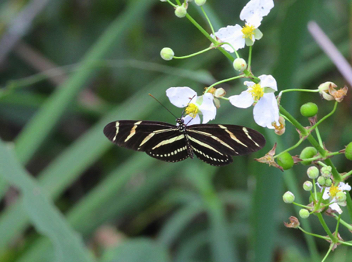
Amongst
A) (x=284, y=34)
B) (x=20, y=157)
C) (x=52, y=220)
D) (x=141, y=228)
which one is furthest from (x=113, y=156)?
(x=284, y=34)

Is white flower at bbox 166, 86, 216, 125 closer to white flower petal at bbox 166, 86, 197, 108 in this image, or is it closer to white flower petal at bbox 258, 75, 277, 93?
white flower petal at bbox 166, 86, 197, 108

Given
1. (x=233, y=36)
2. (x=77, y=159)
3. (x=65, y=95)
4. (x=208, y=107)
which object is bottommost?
(x=208, y=107)

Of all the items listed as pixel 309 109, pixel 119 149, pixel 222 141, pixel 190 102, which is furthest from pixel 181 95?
pixel 119 149

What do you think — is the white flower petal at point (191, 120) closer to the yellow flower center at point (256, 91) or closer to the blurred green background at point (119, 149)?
the yellow flower center at point (256, 91)

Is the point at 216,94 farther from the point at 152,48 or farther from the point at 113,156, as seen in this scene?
the point at 152,48

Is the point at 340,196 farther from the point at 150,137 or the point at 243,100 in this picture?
the point at 150,137

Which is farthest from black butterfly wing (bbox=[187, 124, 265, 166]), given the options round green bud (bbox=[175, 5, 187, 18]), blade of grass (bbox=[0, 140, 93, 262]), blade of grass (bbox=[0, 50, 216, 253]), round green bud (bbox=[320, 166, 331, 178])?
blade of grass (bbox=[0, 50, 216, 253])
